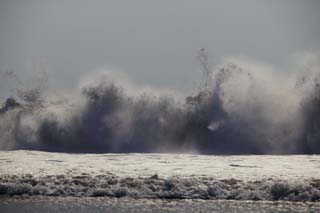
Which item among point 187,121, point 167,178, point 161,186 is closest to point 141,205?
point 161,186

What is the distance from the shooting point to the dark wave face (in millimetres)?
31141

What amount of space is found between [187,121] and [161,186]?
40.6ft

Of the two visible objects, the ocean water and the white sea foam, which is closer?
the ocean water

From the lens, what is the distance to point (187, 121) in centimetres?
3300

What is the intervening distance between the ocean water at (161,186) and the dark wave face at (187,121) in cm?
584

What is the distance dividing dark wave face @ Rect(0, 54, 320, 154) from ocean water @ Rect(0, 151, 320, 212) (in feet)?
19.2

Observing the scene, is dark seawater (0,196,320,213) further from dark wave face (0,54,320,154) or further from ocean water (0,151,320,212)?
dark wave face (0,54,320,154)

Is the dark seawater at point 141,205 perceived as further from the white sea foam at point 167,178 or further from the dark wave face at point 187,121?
the dark wave face at point 187,121

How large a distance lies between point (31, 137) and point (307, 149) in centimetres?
1216

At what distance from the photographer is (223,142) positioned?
31.2 meters

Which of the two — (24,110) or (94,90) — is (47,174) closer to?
(94,90)

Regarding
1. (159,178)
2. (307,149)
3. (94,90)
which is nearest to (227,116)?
(307,149)

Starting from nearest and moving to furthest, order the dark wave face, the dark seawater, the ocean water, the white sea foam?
the dark seawater < the ocean water < the white sea foam < the dark wave face

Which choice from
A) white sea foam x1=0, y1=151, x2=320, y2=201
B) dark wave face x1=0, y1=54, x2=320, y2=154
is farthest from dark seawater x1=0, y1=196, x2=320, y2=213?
dark wave face x1=0, y1=54, x2=320, y2=154
